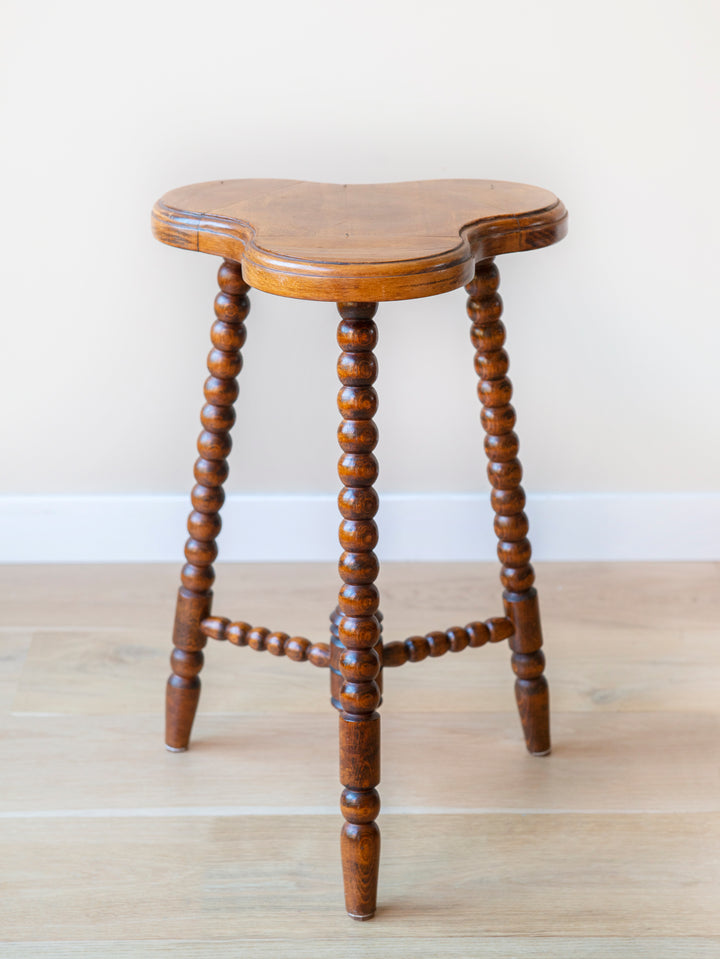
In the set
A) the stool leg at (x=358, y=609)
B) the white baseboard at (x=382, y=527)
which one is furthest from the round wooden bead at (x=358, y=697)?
the white baseboard at (x=382, y=527)

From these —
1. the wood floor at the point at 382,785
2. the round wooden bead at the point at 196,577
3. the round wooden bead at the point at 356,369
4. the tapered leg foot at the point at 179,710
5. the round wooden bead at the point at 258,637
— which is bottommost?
the wood floor at the point at 382,785

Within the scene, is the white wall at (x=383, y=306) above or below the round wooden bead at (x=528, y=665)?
above

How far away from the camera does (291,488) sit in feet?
5.37

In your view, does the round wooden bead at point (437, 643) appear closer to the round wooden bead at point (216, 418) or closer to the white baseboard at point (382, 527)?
the round wooden bead at point (216, 418)

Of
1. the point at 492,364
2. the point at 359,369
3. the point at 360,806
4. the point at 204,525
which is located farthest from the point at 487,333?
the point at 360,806

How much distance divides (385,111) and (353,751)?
88cm

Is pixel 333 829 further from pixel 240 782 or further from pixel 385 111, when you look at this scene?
pixel 385 111

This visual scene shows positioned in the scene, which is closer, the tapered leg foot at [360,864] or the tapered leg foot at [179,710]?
the tapered leg foot at [360,864]

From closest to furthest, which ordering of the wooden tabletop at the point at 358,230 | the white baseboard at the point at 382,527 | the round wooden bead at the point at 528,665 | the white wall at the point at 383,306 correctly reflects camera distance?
1. the wooden tabletop at the point at 358,230
2. the round wooden bead at the point at 528,665
3. the white wall at the point at 383,306
4. the white baseboard at the point at 382,527

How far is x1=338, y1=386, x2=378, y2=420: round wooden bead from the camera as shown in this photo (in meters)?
0.89

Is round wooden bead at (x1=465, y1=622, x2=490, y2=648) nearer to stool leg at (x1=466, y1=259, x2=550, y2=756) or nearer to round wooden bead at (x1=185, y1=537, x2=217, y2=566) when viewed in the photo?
stool leg at (x1=466, y1=259, x2=550, y2=756)

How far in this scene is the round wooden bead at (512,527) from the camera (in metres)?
1.15

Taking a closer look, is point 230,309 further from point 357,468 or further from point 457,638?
point 457,638

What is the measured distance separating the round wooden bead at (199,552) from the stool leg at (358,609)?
0.82ft
